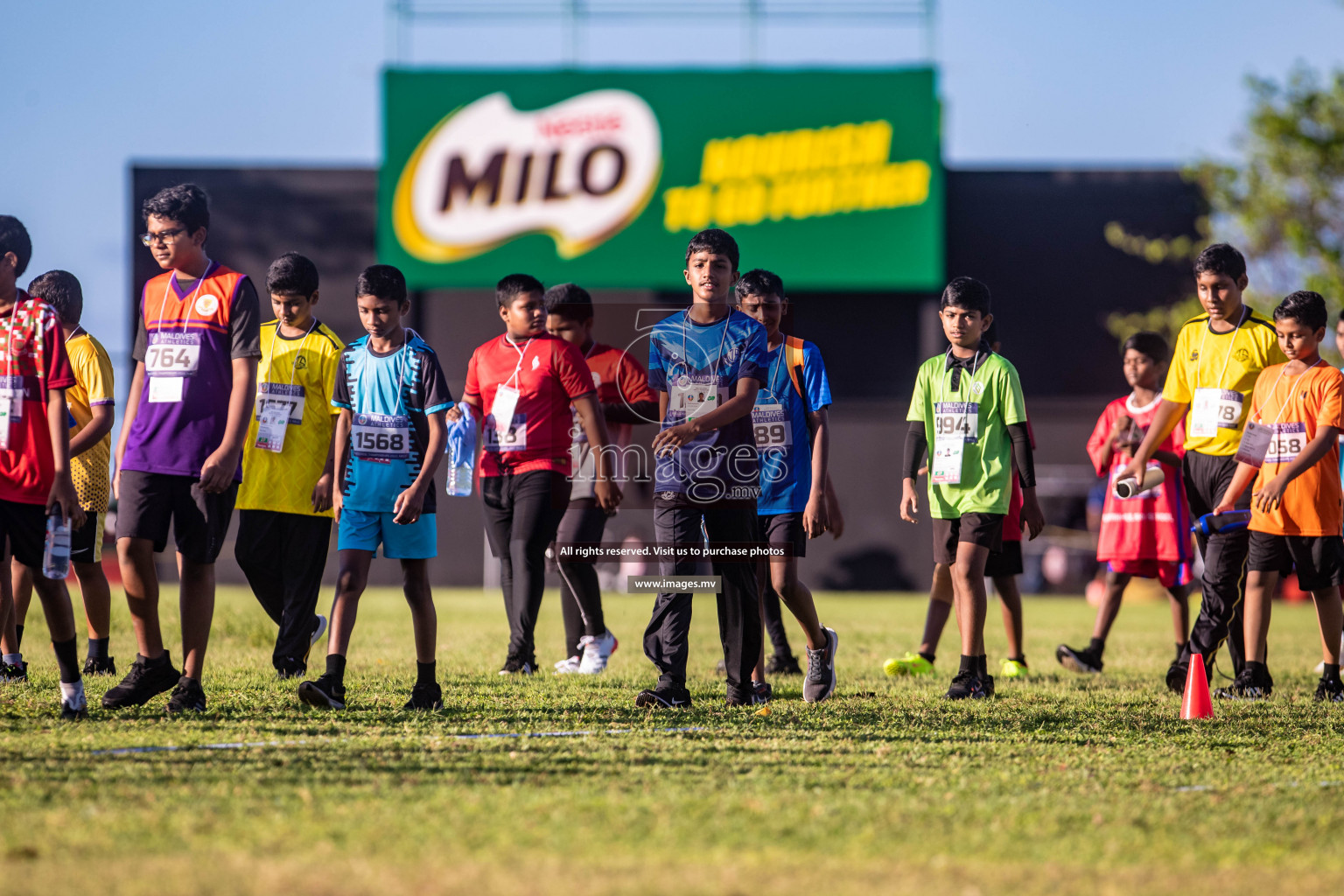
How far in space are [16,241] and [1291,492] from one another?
18.7 ft

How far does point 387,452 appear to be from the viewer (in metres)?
5.79

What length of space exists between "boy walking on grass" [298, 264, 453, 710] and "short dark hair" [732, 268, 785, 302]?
61.4 inches

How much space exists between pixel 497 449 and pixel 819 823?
13.2ft

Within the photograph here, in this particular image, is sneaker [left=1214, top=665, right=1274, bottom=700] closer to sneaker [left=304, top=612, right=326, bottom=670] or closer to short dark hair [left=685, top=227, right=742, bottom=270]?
short dark hair [left=685, top=227, right=742, bottom=270]

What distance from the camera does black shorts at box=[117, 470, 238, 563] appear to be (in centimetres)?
518

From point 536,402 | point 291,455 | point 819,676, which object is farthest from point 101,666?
point 819,676

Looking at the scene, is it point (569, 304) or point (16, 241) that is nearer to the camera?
point (16, 241)

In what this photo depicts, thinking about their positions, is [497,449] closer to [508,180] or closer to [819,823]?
[819,823]

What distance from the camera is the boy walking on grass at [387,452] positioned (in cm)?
566

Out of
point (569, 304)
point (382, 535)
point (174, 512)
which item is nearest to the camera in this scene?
point (174, 512)

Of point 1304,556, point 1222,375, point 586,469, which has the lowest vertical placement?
point 1304,556

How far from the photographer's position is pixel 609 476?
6.51m

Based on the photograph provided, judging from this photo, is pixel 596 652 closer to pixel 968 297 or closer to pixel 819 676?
pixel 819 676

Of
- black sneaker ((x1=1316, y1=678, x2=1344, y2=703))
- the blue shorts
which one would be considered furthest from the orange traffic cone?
the blue shorts
